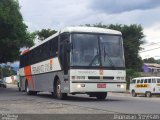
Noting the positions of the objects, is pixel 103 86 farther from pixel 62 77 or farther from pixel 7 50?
pixel 7 50

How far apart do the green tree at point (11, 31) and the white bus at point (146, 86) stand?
41.4 feet

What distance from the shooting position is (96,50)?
2116cm

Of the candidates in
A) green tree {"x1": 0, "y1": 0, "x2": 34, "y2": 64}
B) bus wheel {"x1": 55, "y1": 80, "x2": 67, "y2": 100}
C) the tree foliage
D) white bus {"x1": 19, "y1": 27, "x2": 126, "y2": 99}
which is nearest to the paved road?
white bus {"x1": 19, "y1": 27, "x2": 126, "y2": 99}

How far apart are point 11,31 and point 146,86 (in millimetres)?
14475

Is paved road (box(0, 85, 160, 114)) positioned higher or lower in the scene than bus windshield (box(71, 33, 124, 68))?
lower

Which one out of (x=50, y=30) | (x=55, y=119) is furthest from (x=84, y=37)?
(x=50, y=30)

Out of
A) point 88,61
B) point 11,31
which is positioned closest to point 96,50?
point 88,61

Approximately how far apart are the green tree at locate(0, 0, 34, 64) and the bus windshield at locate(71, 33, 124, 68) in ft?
74.3

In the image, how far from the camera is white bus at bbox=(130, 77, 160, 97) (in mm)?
38750

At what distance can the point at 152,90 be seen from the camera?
38875 millimetres

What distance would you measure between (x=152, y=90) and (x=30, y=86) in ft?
41.1

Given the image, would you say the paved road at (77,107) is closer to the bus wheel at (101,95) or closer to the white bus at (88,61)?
the white bus at (88,61)

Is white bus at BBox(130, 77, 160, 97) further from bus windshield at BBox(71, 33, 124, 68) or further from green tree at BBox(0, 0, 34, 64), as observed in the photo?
bus windshield at BBox(71, 33, 124, 68)

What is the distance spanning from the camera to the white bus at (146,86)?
38750 mm
